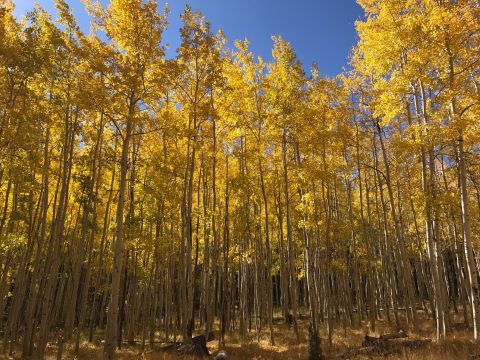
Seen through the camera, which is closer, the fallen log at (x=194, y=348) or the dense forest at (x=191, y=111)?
the dense forest at (x=191, y=111)

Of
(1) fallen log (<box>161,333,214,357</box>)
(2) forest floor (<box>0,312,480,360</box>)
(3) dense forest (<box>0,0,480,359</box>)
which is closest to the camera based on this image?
(2) forest floor (<box>0,312,480,360</box>)

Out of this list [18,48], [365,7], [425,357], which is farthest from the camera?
[365,7]

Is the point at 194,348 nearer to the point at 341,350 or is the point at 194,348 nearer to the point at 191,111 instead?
the point at 341,350

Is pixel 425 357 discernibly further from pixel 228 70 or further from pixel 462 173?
pixel 228 70

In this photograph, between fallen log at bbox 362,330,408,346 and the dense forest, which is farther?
fallen log at bbox 362,330,408,346

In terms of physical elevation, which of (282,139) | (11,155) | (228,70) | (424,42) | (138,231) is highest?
(228,70)

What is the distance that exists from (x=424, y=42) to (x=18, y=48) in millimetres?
12171

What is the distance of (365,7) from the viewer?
13914 millimetres

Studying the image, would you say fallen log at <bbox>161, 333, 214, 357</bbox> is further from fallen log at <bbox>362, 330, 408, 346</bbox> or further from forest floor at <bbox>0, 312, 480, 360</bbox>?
fallen log at <bbox>362, 330, 408, 346</bbox>

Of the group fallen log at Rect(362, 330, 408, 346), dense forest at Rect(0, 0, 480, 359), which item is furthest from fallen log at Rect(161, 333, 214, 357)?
fallen log at Rect(362, 330, 408, 346)

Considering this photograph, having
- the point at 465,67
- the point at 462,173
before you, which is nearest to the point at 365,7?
the point at 465,67

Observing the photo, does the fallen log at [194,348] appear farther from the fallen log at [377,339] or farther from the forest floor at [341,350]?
the fallen log at [377,339]

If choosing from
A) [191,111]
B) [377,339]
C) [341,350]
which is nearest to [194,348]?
[341,350]

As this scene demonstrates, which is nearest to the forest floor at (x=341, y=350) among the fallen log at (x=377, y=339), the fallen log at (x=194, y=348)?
the fallen log at (x=377, y=339)
